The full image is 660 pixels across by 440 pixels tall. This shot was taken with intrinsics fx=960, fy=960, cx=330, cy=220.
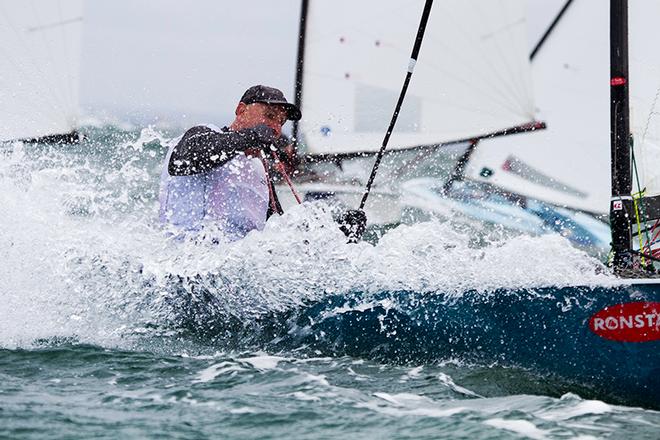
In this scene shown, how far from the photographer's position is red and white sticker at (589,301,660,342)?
2963mm

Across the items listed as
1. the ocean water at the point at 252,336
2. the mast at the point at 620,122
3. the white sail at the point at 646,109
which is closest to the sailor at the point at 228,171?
the ocean water at the point at 252,336

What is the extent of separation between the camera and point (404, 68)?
8.72 m

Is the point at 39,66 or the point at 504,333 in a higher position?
the point at 39,66

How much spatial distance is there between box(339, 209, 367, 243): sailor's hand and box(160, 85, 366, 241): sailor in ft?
0.08

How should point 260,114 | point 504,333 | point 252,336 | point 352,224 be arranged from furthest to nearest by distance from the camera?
point 352,224 < point 260,114 < point 252,336 < point 504,333

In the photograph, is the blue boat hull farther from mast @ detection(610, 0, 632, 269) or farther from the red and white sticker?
mast @ detection(610, 0, 632, 269)

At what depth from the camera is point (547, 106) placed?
9.17 m

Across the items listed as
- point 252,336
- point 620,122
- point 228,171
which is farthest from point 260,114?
point 620,122

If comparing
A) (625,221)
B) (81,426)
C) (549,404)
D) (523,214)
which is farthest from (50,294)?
(523,214)

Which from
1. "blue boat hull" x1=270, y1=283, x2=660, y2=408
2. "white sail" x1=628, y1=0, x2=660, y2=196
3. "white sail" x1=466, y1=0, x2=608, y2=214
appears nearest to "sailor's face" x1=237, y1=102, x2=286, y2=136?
"blue boat hull" x1=270, y1=283, x2=660, y2=408

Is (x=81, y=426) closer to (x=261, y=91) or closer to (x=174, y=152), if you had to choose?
(x=174, y=152)

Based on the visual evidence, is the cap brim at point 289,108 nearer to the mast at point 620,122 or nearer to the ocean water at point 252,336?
the ocean water at point 252,336

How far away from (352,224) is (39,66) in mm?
3179

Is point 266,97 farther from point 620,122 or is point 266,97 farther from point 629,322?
point 629,322
